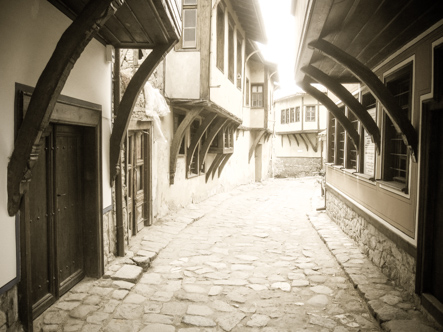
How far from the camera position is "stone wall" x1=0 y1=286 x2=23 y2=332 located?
2.67 metres

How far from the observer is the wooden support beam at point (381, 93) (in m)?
3.77

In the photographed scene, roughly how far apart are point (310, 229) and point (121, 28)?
5.79 meters

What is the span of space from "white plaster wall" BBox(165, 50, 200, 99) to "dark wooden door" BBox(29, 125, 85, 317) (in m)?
4.20

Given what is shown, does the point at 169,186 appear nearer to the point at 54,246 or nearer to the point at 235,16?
the point at 54,246

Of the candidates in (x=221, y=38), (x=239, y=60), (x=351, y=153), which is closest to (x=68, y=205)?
(x=351, y=153)

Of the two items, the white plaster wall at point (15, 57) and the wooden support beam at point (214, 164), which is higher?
the white plaster wall at point (15, 57)

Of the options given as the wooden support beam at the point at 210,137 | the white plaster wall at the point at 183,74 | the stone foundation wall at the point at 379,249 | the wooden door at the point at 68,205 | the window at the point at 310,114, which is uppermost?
the window at the point at 310,114

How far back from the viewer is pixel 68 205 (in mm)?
4199

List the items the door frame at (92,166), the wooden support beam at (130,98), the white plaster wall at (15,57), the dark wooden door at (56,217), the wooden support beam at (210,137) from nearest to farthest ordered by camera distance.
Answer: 1. the white plaster wall at (15,57)
2. the dark wooden door at (56,217)
3. the door frame at (92,166)
4. the wooden support beam at (130,98)
5. the wooden support beam at (210,137)

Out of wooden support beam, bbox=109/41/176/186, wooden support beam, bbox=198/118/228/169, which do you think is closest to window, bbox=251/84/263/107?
wooden support beam, bbox=198/118/228/169

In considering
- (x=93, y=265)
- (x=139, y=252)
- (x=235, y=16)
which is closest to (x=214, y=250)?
(x=139, y=252)

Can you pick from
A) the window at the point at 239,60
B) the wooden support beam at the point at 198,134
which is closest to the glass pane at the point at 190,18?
the wooden support beam at the point at 198,134

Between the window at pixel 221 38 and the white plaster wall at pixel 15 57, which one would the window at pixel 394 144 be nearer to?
the white plaster wall at pixel 15 57

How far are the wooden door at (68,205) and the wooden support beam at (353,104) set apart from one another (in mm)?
3509
